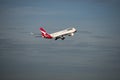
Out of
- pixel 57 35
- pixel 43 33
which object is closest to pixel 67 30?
pixel 57 35

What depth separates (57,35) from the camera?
159125 millimetres

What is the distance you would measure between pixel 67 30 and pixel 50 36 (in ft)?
30.2

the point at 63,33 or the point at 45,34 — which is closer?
the point at 63,33

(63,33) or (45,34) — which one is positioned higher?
(45,34)

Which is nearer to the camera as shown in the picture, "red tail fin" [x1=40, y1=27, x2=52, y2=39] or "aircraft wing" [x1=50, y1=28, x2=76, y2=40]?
"aircraft wing" [x1=50, y1=28, x2=76, y2=40]

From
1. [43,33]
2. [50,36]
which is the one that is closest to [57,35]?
[50,36]

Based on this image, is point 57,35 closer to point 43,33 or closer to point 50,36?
point 50,36

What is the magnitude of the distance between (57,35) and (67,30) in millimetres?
5932

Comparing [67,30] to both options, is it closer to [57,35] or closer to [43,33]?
[57,35]

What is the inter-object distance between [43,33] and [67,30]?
18103 mm

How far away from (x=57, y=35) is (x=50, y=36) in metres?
3.86

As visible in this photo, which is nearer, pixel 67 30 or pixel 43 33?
pixel 67 30

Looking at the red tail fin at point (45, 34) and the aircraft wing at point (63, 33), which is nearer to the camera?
the aircraft wing at point (63, 33)

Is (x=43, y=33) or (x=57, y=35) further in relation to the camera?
(x=43, y=33)
